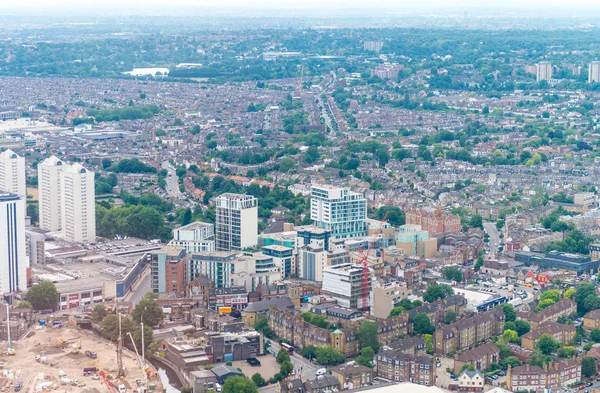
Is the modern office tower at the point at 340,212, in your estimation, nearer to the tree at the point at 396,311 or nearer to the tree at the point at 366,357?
the tree at the point at 396,311

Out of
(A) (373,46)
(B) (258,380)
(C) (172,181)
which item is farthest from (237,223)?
(A) (373,46)

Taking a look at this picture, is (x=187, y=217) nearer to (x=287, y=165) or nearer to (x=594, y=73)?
(x=287, y=165)

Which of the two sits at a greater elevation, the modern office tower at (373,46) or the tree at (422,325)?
the modern office tower at (373,46)

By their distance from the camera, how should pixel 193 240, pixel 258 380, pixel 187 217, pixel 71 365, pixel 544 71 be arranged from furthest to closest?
pixel 544 71 → pixel 187 217 → pixel 193 240 → pixel 71 365 → pixel 258 380

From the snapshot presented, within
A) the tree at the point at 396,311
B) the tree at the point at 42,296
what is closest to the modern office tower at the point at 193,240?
the tree at the point at 42,296

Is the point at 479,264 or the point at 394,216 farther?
the point at 394,216

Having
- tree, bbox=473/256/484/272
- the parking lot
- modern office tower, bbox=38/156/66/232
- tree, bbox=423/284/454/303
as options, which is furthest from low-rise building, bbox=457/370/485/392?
modern office tower, bbox=38/156/66/232
